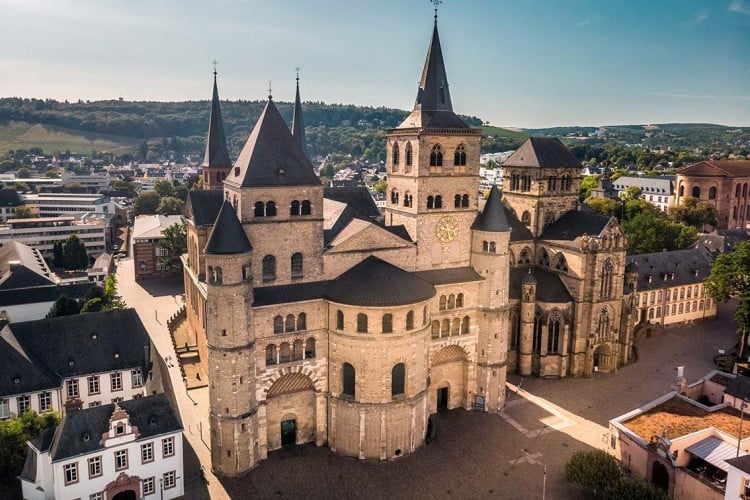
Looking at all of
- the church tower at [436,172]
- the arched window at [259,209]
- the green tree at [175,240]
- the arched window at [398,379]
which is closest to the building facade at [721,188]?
the church tower at [436,172]

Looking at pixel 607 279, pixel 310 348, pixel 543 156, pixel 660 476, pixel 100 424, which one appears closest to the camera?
pixel 100 424

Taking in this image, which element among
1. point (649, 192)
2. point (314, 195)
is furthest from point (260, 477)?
point (649, 192)

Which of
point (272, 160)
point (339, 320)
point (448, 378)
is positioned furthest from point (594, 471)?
point (272, 160)

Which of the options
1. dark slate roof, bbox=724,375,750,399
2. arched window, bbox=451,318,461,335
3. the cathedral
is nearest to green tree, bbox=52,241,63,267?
the cathedral

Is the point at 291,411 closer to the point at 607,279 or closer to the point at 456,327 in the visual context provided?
the point at 456,327

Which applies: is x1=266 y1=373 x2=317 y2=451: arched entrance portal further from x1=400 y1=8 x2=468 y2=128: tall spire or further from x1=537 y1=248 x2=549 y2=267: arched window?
x1=537 y1=248 x2=549 y2=267: arched window

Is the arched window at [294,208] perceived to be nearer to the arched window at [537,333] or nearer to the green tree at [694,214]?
the arched window at [537,333]
